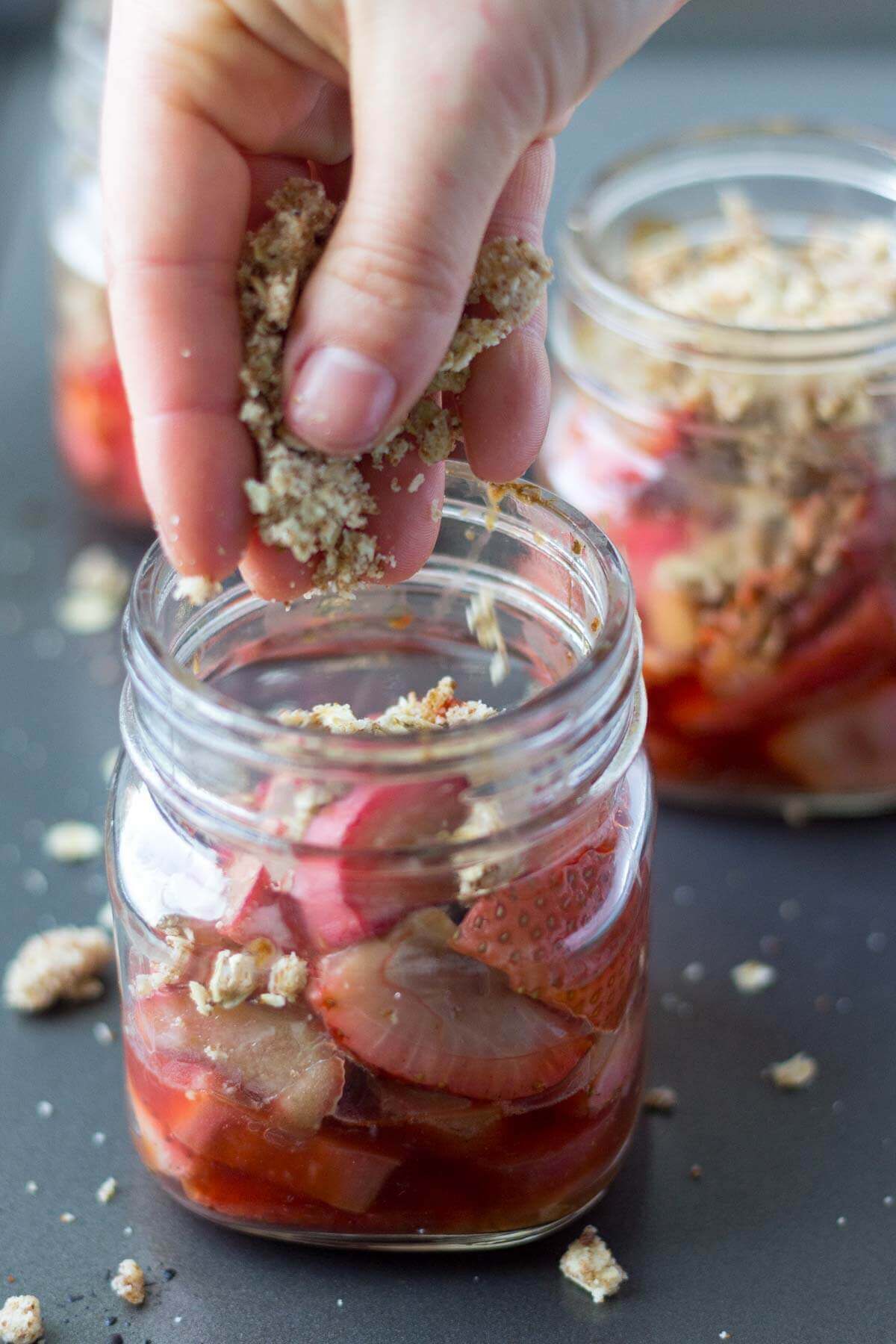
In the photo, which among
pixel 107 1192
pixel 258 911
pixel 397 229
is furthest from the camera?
pixel 107 1192

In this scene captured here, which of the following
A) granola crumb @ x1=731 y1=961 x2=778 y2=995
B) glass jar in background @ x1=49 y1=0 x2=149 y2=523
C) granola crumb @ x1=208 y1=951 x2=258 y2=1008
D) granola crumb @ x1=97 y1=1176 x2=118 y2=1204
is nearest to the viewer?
granola crumb @ x1=208 y1=951 x2=258 y2=1008

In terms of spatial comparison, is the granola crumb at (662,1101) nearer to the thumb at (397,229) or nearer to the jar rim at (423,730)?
the jar rim at (423,730)

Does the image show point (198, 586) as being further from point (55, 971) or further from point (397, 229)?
point (55, 971)

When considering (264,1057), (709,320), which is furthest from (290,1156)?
(709,320)

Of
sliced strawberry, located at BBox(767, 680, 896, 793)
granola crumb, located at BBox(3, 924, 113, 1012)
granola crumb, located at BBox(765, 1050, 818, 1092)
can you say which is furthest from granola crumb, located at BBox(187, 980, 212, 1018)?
sliced strawberry, located at BBox(767, 680, 896, 793)

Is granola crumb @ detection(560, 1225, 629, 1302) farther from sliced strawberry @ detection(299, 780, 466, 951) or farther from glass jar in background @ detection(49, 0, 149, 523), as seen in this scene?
glass jar in background @ detection(49, 0, 149, 523)

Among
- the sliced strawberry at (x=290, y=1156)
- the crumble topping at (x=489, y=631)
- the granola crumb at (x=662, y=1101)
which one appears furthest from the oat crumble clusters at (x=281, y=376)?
the granola crumb at (x=662, y=1101)

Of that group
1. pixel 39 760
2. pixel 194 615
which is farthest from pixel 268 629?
pixel 39 760
